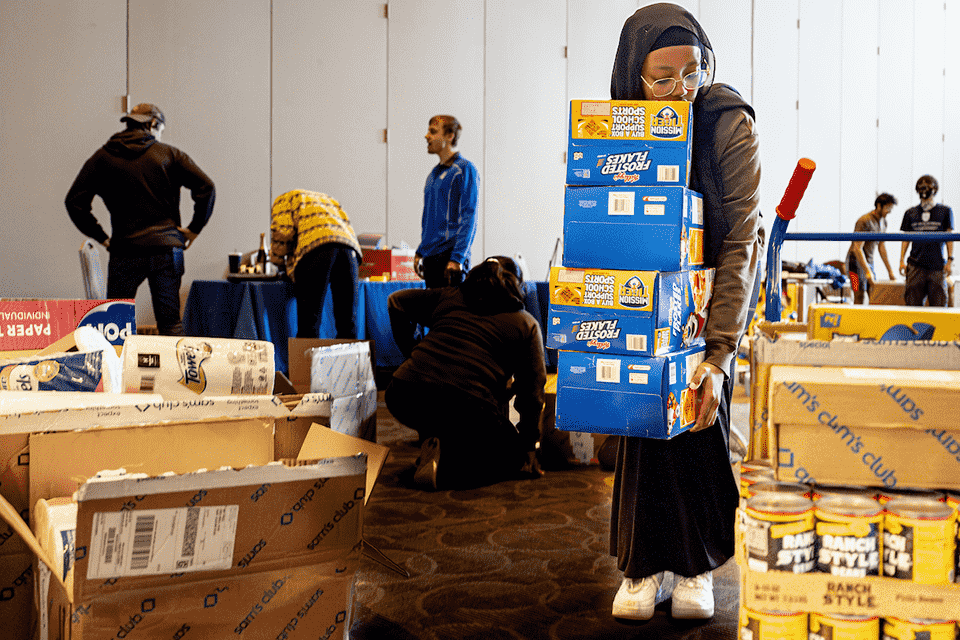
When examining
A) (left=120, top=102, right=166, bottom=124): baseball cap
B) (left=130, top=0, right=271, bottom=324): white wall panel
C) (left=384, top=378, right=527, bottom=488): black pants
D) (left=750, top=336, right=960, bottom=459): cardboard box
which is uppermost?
(left=130, top=0, right=271, bottom=324): white wall panel

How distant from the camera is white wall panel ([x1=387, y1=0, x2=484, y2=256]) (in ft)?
21.3

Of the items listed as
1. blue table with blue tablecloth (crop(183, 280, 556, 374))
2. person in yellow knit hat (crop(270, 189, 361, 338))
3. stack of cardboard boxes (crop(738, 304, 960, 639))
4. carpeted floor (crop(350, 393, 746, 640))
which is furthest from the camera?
blue table with blue tablecloth (crop(183, 280, 556, 374))

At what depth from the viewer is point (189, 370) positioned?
4.58ft

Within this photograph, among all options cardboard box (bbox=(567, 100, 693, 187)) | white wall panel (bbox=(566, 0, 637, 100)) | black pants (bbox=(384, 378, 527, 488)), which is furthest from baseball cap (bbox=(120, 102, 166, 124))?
white wall panel (bbox=(566, 0, 637, 100))

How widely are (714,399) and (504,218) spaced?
564 centimetres

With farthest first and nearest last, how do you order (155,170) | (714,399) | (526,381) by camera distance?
(155,170) < (526,381) < (714,399)

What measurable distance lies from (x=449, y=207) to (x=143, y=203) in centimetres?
137

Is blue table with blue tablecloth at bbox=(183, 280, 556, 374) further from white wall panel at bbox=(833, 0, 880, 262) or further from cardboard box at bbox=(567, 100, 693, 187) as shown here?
white wall panel at bbox=(833, 0, 880, 262)

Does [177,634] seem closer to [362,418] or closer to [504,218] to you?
[362,418]

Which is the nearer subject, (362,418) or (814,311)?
(814,311)

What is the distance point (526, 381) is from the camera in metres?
2.68

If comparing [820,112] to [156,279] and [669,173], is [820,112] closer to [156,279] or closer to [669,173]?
[156,279]

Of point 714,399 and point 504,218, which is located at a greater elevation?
point 504,218

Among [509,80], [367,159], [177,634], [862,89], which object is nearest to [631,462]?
[177,634]
